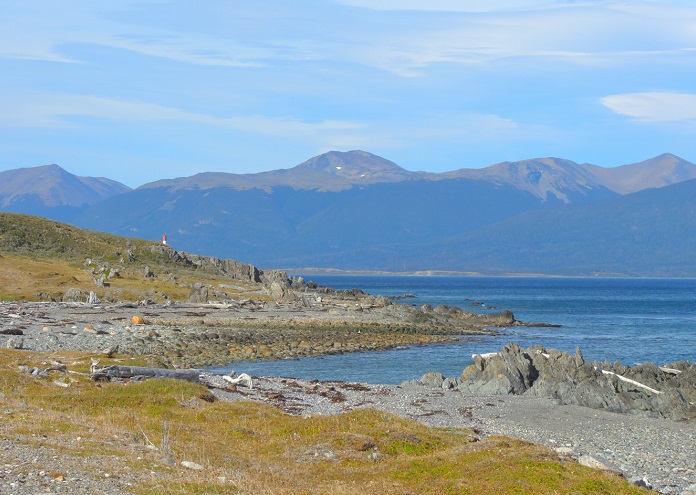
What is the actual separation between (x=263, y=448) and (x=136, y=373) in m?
11.6

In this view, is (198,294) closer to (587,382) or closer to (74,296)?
(74,296)

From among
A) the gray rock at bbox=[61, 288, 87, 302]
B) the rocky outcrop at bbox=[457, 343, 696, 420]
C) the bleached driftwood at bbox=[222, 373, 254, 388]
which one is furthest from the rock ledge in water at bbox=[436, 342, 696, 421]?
the gray rock at bbox=[61, 288, 87, 302]

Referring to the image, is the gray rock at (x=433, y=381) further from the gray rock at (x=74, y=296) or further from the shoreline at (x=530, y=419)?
the gray rock at (x=74, y=296)

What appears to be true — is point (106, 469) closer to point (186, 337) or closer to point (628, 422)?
point (628, 422)

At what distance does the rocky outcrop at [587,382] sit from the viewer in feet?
114

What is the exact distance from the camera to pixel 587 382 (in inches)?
1446

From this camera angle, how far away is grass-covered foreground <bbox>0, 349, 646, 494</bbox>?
1612 cm

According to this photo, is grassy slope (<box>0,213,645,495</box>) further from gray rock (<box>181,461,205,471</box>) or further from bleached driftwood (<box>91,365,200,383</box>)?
bleached driftwood (<box>91,365,200,383</box>)

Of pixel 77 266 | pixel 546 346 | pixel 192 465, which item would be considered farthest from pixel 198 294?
pixel 192 465

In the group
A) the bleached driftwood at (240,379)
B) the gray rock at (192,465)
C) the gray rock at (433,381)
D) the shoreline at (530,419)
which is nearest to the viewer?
the gray rock at (192,465)

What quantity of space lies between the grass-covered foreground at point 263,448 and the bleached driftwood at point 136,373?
253 centimetres

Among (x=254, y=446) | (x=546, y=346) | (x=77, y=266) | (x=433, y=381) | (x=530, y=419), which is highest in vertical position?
(x=77, y=266)

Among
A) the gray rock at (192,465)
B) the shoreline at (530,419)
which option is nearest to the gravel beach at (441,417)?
the shoreline at (530,419)

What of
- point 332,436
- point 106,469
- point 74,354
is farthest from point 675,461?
point 74,354
